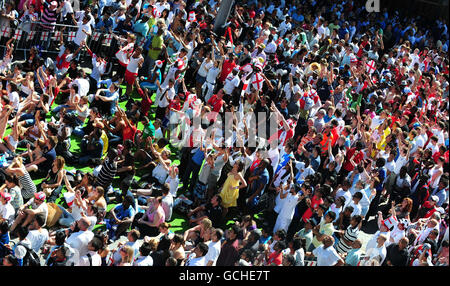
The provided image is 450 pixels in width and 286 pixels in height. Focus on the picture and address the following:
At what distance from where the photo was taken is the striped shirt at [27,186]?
10961 millimetres

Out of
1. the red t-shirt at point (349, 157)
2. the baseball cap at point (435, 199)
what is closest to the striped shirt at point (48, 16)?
the red t-shirt at point (349, 157)

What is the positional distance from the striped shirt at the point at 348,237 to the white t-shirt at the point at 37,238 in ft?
15.6

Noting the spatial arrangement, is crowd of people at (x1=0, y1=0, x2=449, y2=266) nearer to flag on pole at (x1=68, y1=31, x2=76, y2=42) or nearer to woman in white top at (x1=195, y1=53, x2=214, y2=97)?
woman in white top at (x1=195, y1=53, x2=214, y2=97)

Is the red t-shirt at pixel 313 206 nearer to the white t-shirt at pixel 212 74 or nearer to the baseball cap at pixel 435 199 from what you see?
the baseball cap at pixel 435 199

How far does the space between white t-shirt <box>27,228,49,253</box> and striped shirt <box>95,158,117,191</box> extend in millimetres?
2111

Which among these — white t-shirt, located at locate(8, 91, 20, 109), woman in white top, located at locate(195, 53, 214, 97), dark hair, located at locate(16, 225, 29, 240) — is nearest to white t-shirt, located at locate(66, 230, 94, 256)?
dark hair, located at locate(16, 225, 29, 240)

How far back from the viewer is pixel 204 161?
1327 cm

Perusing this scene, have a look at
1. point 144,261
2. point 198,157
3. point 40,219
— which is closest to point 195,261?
point 144,261

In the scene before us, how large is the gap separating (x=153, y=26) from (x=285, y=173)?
629 cm

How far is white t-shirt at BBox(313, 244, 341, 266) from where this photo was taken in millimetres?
10375

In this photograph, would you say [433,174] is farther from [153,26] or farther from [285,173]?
[153,26]

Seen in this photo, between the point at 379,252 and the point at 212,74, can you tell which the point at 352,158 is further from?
the point at 212,74

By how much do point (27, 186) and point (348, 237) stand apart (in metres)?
5.28
